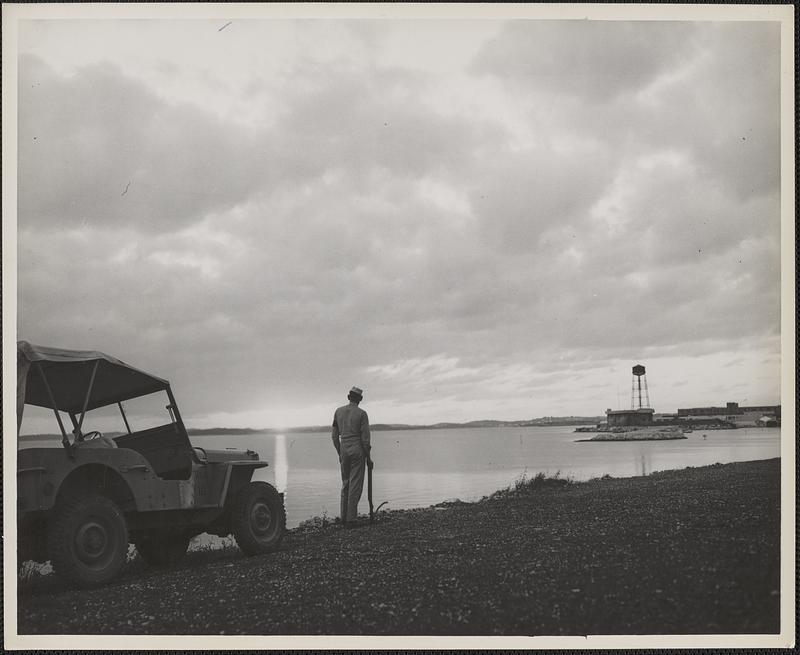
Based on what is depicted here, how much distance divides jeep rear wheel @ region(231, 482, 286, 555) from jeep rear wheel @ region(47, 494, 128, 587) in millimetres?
1798

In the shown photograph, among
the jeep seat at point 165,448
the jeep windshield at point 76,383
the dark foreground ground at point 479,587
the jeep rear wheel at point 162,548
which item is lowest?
the jeep rear wheel at point 162,548

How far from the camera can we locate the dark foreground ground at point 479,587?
19.5ft

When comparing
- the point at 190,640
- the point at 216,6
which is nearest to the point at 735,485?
the point at 190,640

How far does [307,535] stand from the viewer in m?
10.9

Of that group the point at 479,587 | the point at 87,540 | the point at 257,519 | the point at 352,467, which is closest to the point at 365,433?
the point at 352,467

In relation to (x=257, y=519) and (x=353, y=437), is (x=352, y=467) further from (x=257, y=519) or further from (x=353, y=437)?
(x=257, y=519)

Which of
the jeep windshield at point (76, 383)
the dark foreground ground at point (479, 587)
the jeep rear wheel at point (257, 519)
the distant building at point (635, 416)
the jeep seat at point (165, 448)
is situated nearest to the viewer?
the dark foreground ground at point (479, 587)

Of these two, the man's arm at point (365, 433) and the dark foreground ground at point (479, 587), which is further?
the man's arm at point (365, 433)

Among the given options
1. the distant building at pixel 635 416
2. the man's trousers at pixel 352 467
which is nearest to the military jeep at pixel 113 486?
the man's trousers at pixel 352 467

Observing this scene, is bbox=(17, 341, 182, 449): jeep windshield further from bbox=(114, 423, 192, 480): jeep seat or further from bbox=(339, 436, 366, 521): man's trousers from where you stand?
bbox=(339, 436, 366, 521): man's trousers

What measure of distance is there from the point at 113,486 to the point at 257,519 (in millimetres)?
2310

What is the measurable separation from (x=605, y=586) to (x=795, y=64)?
18.5ft

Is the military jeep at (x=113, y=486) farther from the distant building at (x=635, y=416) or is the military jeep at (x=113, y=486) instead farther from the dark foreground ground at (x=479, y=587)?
the distant building at (x=635, y=416)

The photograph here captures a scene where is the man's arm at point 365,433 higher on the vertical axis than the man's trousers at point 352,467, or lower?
higher
